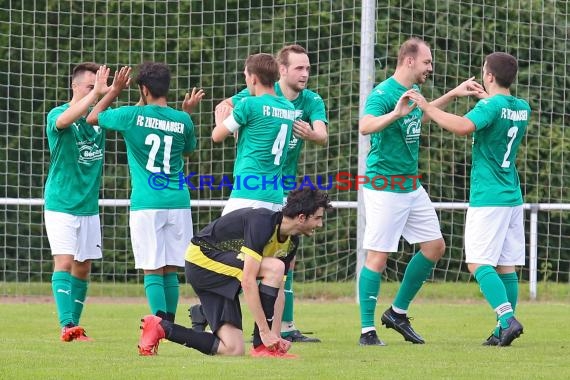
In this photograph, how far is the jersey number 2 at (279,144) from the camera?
333 inches

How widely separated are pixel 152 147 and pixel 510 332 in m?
2.76

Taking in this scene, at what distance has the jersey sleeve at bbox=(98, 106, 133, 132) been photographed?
8.55 meters

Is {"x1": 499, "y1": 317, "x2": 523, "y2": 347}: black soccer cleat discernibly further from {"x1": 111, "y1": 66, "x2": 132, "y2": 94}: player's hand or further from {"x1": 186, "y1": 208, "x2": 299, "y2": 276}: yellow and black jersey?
{"x1": 111, "y1": 66, "x2": 132, "y2": 94}: player's hand

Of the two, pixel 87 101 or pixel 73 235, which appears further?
pixel 73 235

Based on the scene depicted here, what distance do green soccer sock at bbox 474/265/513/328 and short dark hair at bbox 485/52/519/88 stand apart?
132 centimetres

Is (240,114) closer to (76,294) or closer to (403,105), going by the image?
(403,105)

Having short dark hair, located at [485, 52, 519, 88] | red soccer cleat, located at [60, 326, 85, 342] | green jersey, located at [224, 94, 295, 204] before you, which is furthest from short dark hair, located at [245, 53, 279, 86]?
red soccer cleat, located at [60, 326, 85, 342]

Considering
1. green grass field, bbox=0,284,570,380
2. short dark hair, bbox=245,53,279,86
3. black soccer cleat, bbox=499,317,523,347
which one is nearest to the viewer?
green grass field, bbox=0,284,570,380

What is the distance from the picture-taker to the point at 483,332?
9789 millimetres

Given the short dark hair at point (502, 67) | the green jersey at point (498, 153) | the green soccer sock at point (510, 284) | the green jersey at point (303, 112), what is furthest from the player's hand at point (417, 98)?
the green soccer sock at point (510, 284)

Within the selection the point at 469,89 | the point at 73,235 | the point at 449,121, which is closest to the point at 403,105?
the point at 449,121

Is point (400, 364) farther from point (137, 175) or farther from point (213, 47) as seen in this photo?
point (213, 47)

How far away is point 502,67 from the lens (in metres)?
8.62

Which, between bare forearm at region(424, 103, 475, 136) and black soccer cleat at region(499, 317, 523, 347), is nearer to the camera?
black soccer cleat at region(499, 317, 523, 347)
